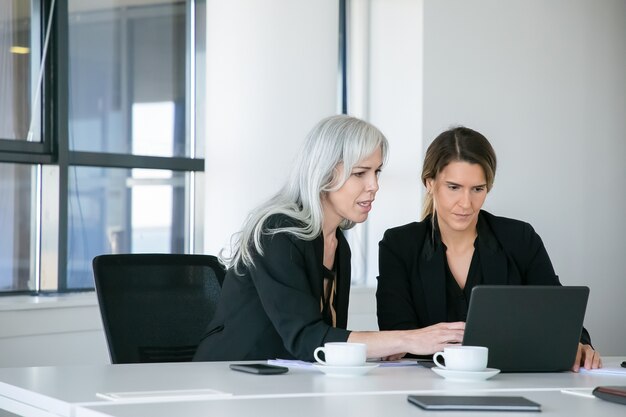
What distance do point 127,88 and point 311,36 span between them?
91cm

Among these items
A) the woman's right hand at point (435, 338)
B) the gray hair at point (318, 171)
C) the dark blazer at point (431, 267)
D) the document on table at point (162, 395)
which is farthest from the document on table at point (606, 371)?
the document on table at point (162, 395)

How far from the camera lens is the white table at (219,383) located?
1773 millimetres

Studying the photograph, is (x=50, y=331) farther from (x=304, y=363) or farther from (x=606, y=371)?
(x=606, y=371)

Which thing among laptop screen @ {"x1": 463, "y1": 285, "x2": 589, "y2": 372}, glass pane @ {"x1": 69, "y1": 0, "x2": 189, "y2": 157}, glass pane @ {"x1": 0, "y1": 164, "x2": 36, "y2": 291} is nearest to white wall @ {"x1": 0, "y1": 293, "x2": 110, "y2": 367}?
glass pane @ {"x1": 0, "y1": 164, "x2": 36, "y2": 291}

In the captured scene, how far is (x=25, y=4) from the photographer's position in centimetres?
412

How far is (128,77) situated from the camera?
15.2 ft

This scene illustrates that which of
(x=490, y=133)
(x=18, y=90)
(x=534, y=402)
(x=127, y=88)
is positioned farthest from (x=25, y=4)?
(x=534, y=402)

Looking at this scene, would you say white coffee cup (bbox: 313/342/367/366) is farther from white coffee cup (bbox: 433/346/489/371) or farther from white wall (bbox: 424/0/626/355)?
white wall (bbox: 424/0/626/355)

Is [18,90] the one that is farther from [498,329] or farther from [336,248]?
[498,329]

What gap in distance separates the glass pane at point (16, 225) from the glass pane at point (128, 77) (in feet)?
0.96

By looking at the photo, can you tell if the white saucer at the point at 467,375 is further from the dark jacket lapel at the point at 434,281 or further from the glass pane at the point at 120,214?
the glass pane at the point at 120,214

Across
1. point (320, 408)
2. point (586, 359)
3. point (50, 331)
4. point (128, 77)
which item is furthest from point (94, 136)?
point (320, 408)

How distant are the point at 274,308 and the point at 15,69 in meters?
2.17

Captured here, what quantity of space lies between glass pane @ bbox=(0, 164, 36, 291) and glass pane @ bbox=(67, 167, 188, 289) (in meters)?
0.22
